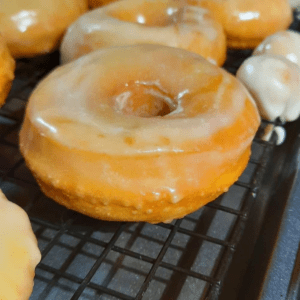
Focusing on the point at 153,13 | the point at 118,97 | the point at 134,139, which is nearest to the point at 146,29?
the point at 153,13

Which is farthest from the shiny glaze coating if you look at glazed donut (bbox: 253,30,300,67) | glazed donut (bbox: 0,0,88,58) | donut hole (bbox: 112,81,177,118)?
glazed donut (bbox: 0,0,88,58)

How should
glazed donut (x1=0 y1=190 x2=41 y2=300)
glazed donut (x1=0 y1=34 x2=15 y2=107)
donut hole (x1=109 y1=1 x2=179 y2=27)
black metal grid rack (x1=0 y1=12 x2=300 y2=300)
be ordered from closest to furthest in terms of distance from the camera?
glazed donut (x1=0 y1=190 x2=41 y2=300)
black metal grid rack (x1=0 y1=12 x2=300 y2=300)
glazed donut (x1=0 y1=34 x2=15 y2=107)
donut hole (x1=109 y1=1 x2=179 y2=27)

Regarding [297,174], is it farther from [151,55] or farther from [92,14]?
[92,14]

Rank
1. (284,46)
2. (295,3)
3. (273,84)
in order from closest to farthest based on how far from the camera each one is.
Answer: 1. (273,84)
2. (284,46)
3. (295,3)

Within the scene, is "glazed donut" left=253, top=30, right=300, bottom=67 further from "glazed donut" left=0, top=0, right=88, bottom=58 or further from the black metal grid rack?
"glazed donut" left=0, top=0, right=88, bottom=58

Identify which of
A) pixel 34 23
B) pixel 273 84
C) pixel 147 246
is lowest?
pixel 147 246

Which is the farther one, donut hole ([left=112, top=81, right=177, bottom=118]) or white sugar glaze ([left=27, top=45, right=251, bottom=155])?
donut hole ([left=112, top=81, right=177, bottom=118])

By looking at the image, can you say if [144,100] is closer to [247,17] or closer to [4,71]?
[4,71]

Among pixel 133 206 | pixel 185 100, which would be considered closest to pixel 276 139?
pixel 185 100
